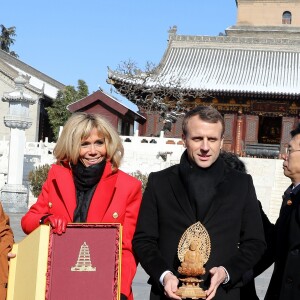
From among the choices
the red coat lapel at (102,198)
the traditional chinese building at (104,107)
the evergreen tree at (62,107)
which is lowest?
the red coat lapel at (102,198)

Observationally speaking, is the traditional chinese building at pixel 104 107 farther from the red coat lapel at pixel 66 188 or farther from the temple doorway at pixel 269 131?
the red coat lapel at pixel 66 188

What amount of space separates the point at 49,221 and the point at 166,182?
2.01 ft

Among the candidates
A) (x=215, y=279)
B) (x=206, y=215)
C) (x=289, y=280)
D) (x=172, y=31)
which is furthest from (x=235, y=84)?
(x=215, y=279)

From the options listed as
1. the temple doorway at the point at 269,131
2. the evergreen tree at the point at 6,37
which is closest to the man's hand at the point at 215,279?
the temple doorway at the point at 269,131

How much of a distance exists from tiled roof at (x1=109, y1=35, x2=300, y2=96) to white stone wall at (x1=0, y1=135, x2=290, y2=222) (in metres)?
6.10

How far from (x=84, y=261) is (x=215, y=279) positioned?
601 millimetres

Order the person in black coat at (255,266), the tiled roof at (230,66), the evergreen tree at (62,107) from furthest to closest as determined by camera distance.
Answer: the evergreen tree at (62,107) → the tiled roof at (230,66) → the person in black coat at (255,266)

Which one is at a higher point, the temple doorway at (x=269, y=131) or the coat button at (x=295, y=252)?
the temple doorway at (x=269, y=131)

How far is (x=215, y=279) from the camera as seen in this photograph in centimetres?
296

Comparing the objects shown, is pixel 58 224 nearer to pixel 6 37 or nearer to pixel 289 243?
pixel 289 243

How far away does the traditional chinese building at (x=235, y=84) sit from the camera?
25.7 m

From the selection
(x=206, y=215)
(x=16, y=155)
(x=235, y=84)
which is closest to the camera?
(x=206, y=215)

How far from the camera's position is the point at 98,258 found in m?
3.06

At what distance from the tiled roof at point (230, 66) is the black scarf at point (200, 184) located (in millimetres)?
Result: 22382
